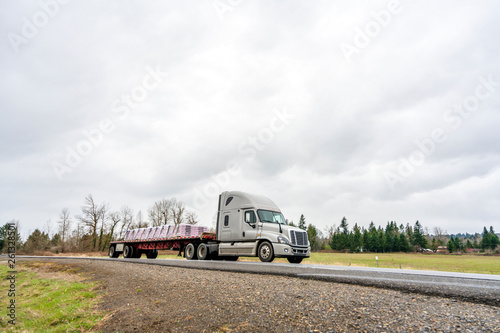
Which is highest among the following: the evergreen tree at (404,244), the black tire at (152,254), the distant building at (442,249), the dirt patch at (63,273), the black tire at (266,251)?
the black tire at (266,251)

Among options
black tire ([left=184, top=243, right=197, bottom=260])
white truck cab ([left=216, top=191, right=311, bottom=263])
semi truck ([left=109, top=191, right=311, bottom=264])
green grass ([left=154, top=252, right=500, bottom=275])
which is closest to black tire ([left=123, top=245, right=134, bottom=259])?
green grass ([left=154, top=252, right=500, bottom=275])

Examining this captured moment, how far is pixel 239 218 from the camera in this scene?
678 inches

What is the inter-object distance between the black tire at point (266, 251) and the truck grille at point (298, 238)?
1.22 metres

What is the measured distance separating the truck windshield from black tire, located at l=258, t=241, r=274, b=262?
1.44 meters

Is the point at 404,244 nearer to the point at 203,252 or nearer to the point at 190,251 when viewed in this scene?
the point at 190,251

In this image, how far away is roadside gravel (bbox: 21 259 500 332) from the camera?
15.0ft

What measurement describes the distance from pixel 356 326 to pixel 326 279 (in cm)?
395

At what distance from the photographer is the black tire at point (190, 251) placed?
64.0ft

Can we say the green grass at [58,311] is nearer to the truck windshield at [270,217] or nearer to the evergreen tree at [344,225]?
the truck windshield at [270,217]

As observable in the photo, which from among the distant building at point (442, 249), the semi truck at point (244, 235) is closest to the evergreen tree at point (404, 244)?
the distant building at point (442, 249)

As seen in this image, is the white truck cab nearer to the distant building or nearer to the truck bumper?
the truck bumper

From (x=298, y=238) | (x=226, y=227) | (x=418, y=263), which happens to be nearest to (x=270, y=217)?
(x=298, y=238)

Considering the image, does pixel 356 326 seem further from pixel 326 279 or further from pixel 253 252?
pixel 253 252

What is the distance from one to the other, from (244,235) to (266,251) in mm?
1947
